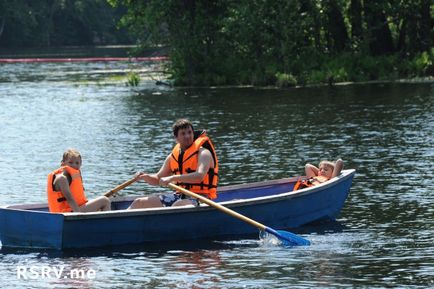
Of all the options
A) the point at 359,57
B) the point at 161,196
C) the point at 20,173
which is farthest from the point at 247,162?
the point at 359,57

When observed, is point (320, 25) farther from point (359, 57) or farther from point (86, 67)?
point (86, 67)

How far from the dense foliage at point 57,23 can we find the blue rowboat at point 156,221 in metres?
84.5

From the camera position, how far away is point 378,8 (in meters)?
45.4

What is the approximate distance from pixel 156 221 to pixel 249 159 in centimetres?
855

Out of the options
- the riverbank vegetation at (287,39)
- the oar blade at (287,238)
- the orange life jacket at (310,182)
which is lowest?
the oar blade at (287,238)

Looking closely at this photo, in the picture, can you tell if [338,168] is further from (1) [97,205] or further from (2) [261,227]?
(1) [97,205]

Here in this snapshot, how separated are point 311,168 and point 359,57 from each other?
1112 inches

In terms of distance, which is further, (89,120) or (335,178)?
(89,120)

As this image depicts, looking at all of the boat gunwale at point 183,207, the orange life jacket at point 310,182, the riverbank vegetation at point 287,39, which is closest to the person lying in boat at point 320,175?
the orange life jacket at point 310,182

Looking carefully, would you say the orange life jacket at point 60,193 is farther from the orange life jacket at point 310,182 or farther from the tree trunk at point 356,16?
the tree trunk at point 356,16

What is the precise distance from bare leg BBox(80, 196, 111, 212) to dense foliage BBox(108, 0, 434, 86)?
27247 millimetres

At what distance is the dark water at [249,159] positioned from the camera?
13891 mm

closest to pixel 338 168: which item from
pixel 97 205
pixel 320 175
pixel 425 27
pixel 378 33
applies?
pixel 320 175

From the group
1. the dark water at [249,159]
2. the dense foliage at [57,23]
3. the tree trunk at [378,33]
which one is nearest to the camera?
the dark water at [249,159]
